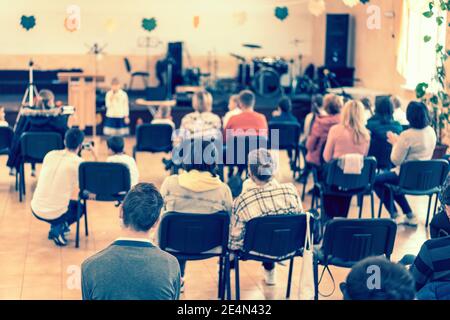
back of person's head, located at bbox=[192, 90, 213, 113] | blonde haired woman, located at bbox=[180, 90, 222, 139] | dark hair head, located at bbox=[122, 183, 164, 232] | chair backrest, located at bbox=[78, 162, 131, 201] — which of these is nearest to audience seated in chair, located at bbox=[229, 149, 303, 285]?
chair backrest, located at bbox=[78, 162, 131, 201]

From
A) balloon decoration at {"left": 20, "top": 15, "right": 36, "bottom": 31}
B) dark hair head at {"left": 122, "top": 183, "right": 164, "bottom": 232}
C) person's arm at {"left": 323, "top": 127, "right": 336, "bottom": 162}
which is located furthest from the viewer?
balloon decoration at {"left": 20, "top": 15, "right": 36, "bottom": 31}

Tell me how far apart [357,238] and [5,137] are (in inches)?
193

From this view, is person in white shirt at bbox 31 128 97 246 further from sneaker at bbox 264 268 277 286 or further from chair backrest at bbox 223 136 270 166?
chair backrest at bbox 223 136 270 166

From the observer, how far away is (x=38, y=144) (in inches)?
316

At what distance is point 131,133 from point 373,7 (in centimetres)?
500

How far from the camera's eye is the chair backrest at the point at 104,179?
6582mm

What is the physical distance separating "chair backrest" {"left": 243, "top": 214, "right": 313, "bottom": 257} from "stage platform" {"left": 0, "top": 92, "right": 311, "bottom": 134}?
8.39 meters

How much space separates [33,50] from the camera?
16.0 meters

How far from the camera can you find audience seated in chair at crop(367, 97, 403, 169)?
7.73 m

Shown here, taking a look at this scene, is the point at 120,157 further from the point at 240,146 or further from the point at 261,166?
the point at 261,166

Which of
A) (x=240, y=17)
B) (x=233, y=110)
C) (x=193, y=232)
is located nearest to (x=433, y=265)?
(x=193, y=232)

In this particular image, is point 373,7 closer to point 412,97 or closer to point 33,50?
point 412,97

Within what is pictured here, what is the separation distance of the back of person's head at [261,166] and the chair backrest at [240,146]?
9.21 ft
